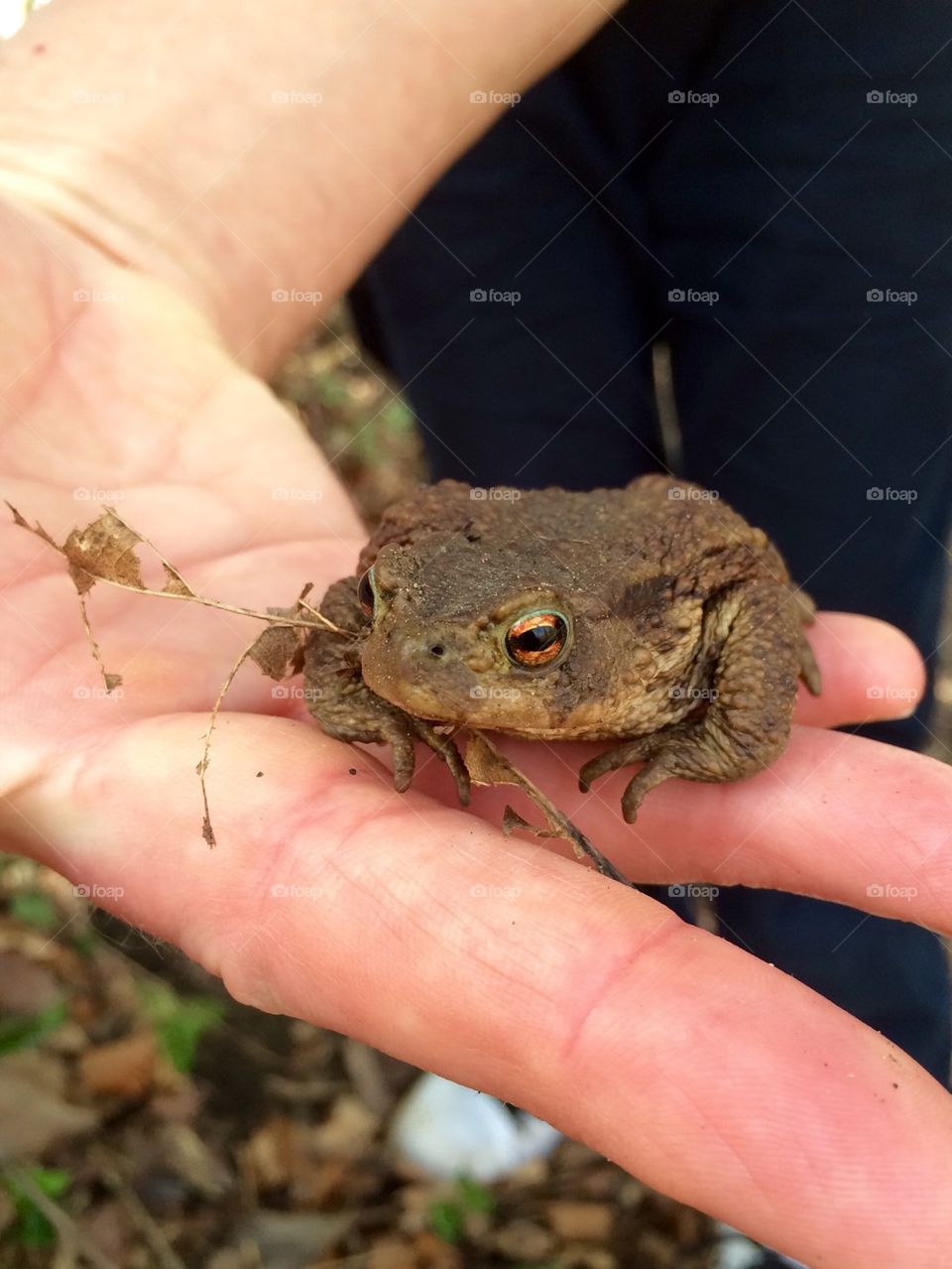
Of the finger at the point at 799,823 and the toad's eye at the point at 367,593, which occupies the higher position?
the toad's eye at the point at 367,593

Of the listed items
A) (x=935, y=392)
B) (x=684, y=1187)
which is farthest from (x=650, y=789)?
(x=935, y=392)

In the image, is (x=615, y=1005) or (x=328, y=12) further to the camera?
(x=328, y=12)

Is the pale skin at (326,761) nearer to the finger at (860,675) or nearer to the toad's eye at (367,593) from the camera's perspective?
the finger at (860,675)

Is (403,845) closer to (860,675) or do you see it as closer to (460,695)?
(460,695)

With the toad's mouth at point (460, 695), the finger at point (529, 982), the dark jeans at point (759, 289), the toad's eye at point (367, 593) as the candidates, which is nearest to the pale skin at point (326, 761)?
the finger at point (529, 982)

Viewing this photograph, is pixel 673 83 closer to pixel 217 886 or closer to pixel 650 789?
pixel 650 789

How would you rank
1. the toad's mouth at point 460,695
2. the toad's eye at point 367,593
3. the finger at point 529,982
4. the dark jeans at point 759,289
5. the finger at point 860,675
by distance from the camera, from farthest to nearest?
the dark jeans at point 759,289 → the finger at point 860,675 → the toad's eye at point 367,593 → the toad's mouth at point 460,695 → the finger at point 529,982

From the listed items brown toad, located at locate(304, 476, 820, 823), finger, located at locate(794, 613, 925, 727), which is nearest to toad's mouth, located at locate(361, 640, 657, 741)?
brown toad, located at locate(304, 476, 820, 823)
